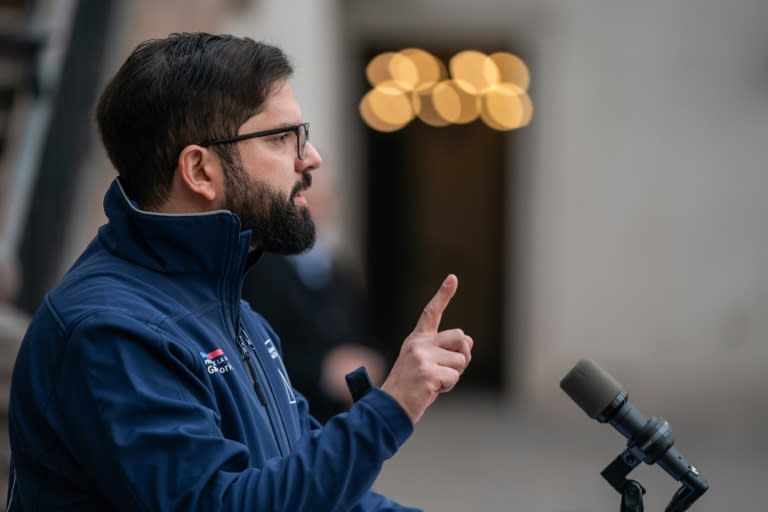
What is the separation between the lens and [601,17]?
11055mm

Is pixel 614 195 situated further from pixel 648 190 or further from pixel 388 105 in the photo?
pixel 388 105

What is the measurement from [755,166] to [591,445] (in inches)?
120

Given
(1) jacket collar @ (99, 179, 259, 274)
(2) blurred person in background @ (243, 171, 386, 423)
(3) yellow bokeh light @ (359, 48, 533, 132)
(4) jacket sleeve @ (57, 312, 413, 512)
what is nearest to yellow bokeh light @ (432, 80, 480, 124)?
(3) yellow bokeh light @ (359, 48, 533, 132)

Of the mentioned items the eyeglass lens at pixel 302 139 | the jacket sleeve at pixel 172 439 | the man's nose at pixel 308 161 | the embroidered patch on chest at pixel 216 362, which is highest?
the eyeglass lens at pixel 302 139

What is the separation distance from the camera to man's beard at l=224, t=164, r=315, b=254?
7.69 feet

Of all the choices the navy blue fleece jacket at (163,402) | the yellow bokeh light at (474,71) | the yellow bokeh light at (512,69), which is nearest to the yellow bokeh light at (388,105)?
the yellow bokeh light at (474,71)

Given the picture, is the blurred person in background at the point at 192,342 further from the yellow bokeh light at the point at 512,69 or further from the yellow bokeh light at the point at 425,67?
the yellow bokeh light at the point at 425,67

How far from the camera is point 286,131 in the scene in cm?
238

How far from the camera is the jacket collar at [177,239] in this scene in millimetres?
2219

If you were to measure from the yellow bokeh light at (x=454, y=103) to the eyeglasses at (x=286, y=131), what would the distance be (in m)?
9.22

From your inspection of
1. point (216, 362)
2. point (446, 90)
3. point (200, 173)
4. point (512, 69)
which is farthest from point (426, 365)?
point (446, 90)

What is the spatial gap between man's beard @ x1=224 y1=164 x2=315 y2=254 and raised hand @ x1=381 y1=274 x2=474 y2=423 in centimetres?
38

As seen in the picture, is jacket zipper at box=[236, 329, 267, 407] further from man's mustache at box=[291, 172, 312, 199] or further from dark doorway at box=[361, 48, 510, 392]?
dark doorway at box=[361, 48, 510, 392]

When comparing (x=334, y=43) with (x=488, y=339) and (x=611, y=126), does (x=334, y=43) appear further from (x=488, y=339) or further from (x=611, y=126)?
(x=488, y=339)
